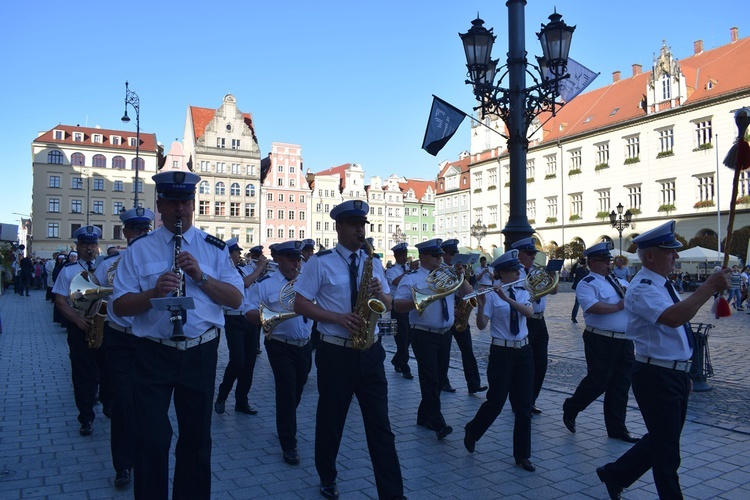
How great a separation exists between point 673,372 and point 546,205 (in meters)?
56.7

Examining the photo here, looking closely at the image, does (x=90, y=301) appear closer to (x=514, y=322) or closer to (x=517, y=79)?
(x=514, y=322)

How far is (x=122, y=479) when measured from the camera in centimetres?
513

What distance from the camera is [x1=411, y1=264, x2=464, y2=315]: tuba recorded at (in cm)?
631

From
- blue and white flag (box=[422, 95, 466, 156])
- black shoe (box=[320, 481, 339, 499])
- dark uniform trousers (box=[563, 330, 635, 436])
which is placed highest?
blue and white flag (box=[422, 95, 466, 156])

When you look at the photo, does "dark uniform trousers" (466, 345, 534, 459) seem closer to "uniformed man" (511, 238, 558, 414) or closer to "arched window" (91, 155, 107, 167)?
"uniformed man" (511, 238, 558, 414)

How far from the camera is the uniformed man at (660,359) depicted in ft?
13.8

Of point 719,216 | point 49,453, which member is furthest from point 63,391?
point 719,216

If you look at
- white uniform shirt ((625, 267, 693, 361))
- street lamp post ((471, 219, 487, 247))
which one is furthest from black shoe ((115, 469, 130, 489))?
street lamp post ((471, 219, 487, 247))

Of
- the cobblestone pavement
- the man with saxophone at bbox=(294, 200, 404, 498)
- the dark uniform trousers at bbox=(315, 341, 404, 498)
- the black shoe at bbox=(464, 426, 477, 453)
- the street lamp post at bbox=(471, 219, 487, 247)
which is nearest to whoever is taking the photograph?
the dark uniform trousers at bbox=(315, 341, 404, 498)

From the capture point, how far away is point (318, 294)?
16.5 feet

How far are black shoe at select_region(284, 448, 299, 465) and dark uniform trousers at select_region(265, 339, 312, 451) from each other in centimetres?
4

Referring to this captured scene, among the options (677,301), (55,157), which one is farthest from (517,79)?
(55,157)

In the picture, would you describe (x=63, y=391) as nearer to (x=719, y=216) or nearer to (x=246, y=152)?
(x=719, y=216)

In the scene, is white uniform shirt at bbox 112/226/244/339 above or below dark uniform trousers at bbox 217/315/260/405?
above
